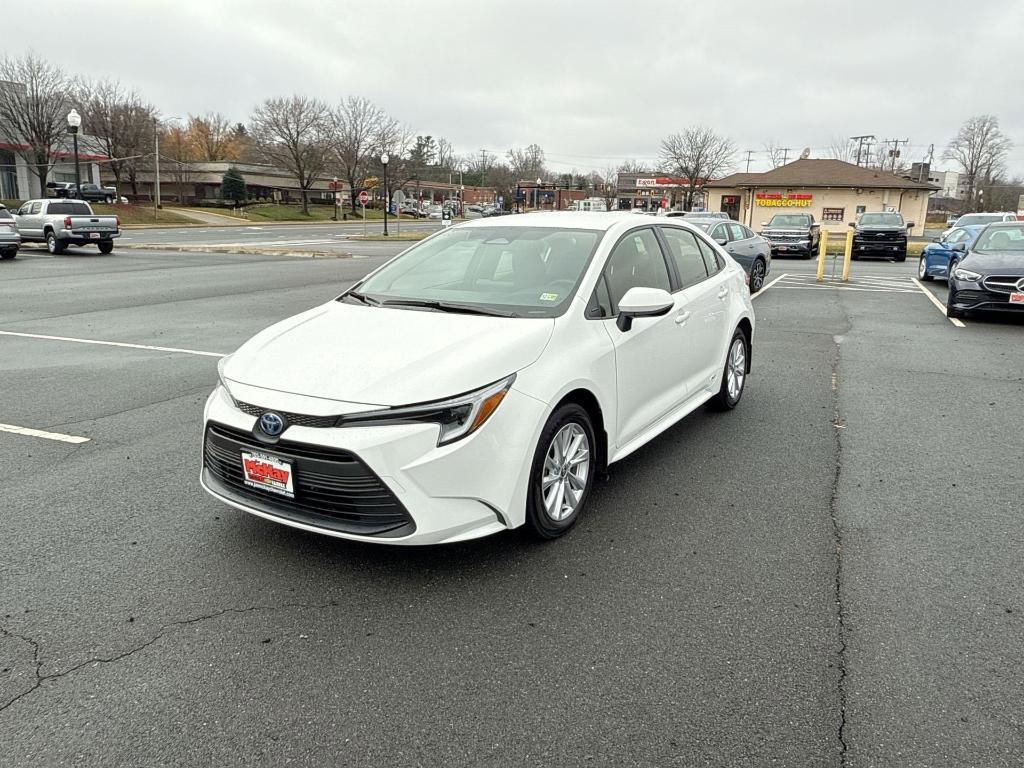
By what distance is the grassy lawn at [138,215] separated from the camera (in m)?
51.2

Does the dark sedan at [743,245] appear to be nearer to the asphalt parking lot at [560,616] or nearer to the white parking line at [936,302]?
the white parking line at [936,302]

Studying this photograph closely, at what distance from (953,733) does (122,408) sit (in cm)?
617

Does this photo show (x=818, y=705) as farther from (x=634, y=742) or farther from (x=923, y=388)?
(x=923, y=388)

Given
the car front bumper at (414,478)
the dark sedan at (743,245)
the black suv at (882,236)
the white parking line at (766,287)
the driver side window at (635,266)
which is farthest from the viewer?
the black suv at (882,236)

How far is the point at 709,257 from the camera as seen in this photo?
19.6 feet

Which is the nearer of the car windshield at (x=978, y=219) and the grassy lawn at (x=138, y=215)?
the car windshield at (x=978, y=219)

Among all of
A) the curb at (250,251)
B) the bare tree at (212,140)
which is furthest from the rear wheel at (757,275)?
the bare tree at (212,140)

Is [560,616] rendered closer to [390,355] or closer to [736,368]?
[390,355]

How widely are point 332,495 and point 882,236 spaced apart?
26.6 m

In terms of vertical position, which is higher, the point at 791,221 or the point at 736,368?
the point at 791,221

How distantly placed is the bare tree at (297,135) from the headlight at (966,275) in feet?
233

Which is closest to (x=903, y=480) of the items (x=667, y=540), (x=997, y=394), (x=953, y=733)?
(x=667, y=540)

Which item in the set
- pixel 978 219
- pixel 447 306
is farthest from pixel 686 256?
Answer: pixel 978 219

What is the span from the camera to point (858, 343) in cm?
997
